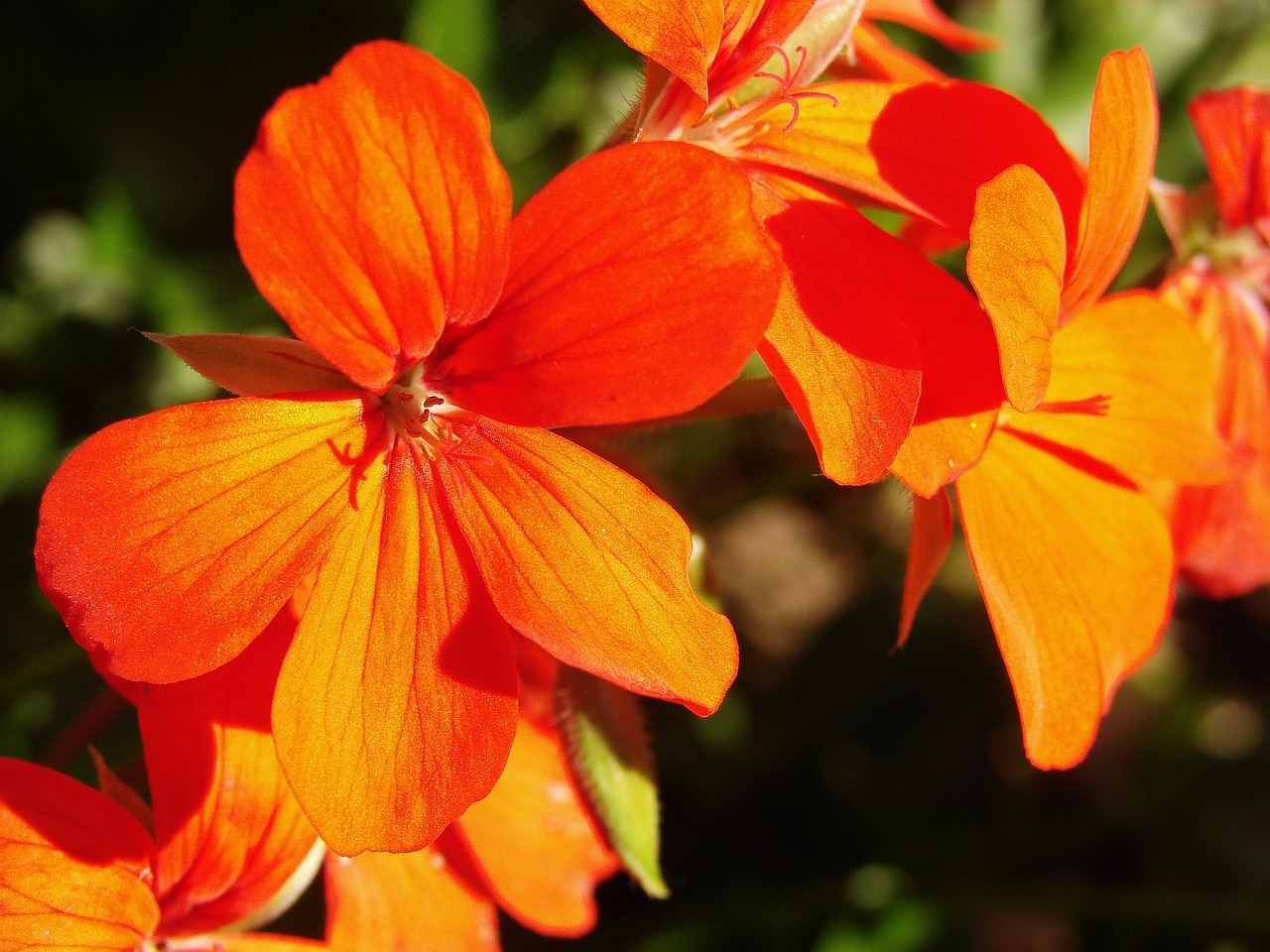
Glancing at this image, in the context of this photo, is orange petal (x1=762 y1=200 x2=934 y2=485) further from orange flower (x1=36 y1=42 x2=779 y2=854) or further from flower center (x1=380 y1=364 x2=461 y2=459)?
flower center (x1=380 y1=364 x2=461 y2=459)

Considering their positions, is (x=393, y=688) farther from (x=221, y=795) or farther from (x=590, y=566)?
(x=221, y=795)

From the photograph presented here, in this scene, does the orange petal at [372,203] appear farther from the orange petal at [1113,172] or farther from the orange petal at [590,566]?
the orange petal at [1113,172]

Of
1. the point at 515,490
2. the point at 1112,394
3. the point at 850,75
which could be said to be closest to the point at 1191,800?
the point at 1112,394

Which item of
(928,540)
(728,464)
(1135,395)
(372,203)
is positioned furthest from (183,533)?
(728,464)

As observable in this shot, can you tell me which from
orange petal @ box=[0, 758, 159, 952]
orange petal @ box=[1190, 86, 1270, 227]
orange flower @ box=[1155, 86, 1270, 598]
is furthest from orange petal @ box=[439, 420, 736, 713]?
orange petal @ box=[1190, 86, 1270, 227]

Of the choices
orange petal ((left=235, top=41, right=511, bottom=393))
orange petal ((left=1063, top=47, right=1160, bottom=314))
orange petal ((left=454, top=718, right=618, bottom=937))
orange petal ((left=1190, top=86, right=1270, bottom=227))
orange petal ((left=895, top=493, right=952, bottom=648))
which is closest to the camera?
orange petal ((left=235, top=41, right=511, bottom=393))
